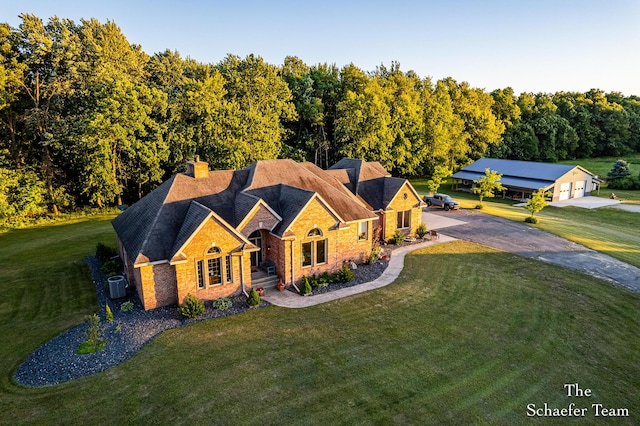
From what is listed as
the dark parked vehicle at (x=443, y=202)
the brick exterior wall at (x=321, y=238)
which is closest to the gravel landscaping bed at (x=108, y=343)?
the brick exterior wall at (x=321, y=238)

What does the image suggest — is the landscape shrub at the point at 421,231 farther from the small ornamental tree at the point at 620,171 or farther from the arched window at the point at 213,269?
the small ornamental tree at the point at 620,171

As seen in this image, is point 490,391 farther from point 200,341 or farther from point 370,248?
point 370,248

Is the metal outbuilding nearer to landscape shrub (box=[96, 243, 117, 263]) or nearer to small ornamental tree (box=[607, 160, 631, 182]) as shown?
small ornamental tree (box=[607, 160, 631, 182])

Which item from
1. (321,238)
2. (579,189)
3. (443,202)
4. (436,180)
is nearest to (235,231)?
(321,238)

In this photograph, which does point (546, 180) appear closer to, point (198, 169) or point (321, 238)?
point (321, 238)

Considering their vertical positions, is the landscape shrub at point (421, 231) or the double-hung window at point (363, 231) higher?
the double-hung window at point (363, 231)

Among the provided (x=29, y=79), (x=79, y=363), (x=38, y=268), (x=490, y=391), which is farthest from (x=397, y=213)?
(x=29, y=79)
